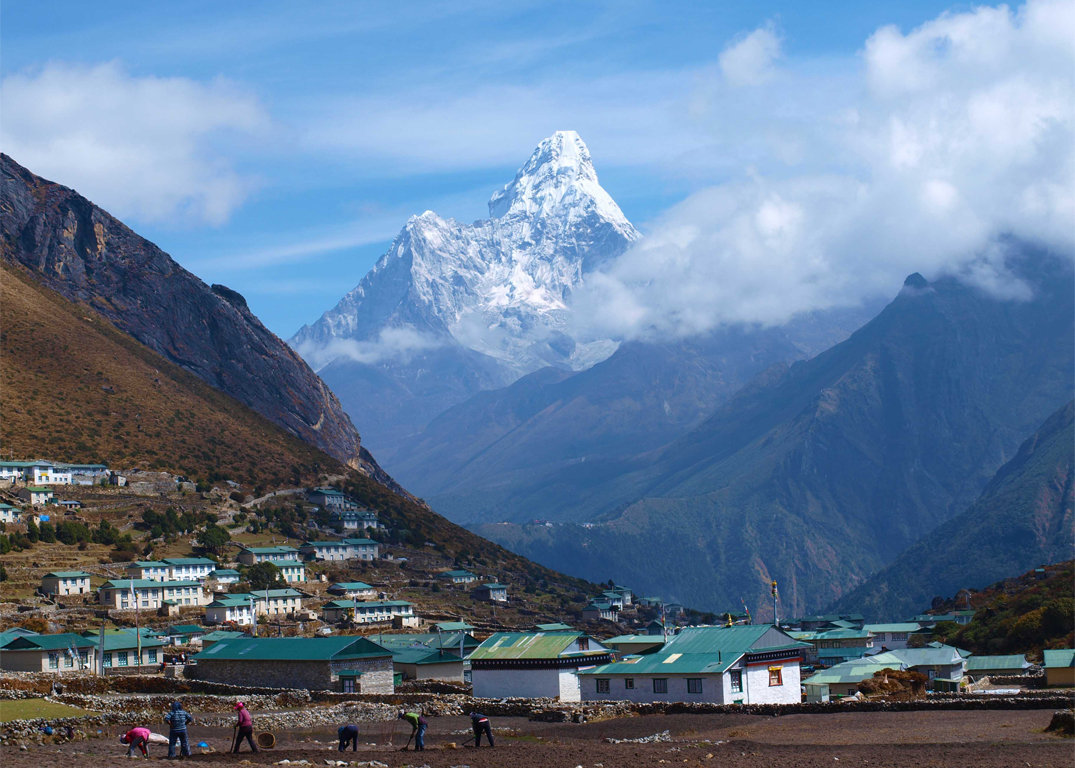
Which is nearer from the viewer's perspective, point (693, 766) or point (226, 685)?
point (693, 766)

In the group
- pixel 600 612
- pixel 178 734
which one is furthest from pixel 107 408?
pixel 178 734

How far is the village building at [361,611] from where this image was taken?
115 meters

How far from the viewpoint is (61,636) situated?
253 feet

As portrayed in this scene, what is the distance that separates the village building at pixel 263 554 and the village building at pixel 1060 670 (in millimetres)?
76602

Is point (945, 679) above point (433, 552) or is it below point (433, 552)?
below

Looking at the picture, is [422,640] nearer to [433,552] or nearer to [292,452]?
[433,552]

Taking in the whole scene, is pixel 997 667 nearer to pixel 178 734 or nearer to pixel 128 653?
pixel 128 653

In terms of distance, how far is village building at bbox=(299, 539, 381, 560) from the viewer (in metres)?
142

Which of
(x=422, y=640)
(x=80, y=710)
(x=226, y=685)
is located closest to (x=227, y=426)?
(x=422, y=640)

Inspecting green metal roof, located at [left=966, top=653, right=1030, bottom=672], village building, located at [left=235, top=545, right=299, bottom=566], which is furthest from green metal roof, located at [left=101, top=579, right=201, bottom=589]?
green metal roof, located at [left=966, top=653, right=1030, bottom=672]

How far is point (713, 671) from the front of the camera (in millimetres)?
59469

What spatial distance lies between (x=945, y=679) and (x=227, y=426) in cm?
11825

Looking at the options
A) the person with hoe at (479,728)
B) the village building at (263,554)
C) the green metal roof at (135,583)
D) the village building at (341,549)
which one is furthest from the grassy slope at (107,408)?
the person with hoe at (479,728)

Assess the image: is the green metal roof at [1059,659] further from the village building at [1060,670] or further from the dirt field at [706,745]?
the dirt field at [706,745]
